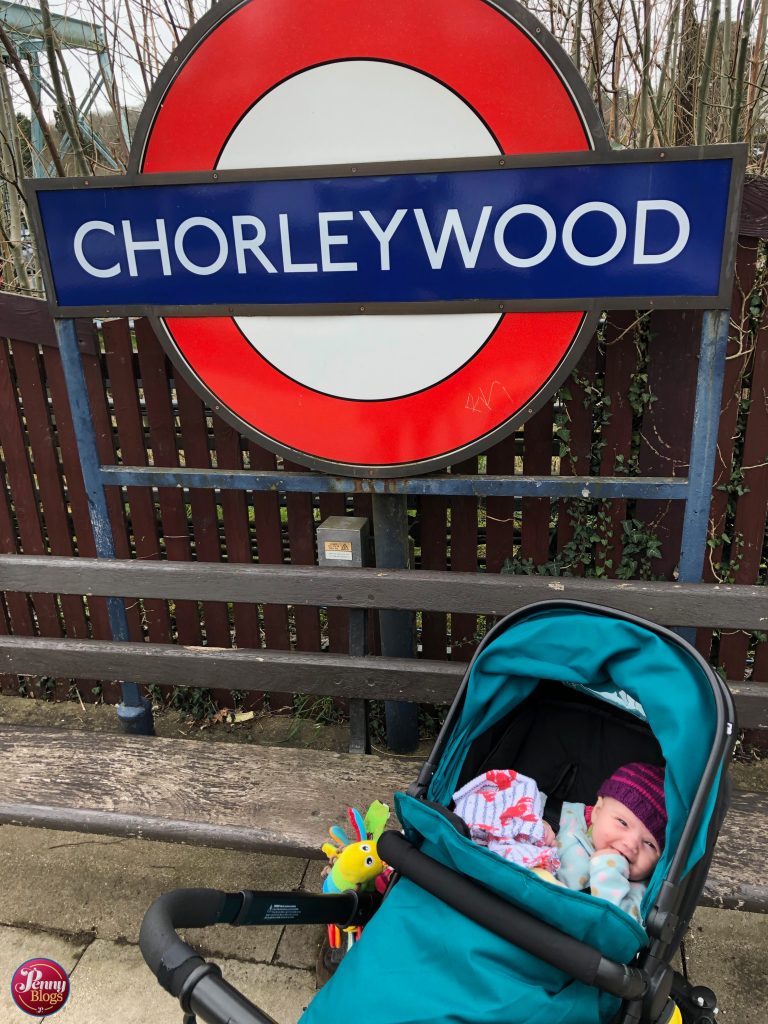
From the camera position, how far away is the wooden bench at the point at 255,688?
6.48ft

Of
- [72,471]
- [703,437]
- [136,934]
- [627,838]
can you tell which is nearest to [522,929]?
[627,838]

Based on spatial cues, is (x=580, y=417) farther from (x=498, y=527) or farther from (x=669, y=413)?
(x=498, y=527)

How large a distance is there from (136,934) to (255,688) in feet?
2.49

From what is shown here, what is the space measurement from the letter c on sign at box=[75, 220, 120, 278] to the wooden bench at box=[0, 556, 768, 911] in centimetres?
86

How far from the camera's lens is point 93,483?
2406mm

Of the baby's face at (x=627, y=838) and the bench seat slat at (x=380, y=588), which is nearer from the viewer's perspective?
the baby's face at (x=627, y=838)

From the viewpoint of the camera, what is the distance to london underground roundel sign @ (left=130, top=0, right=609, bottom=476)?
175cm

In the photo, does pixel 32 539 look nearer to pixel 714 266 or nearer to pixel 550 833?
pixel 550 833

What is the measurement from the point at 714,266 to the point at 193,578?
1641mm

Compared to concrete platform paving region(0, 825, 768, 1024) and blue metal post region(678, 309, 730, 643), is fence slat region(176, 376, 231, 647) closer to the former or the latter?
concrete platform paving region(0, 825, 768, 1024)

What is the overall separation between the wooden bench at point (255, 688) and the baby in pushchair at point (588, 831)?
35 centimetres

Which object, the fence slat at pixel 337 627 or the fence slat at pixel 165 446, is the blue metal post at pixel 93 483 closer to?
the fence slat at pixel 165 446

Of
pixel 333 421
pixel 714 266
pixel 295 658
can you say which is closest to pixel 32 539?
pixel 295 658

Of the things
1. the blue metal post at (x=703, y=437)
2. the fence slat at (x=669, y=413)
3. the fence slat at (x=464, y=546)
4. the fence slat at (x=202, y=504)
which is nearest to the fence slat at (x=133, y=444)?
the fence slat at (x=202, y=504)
